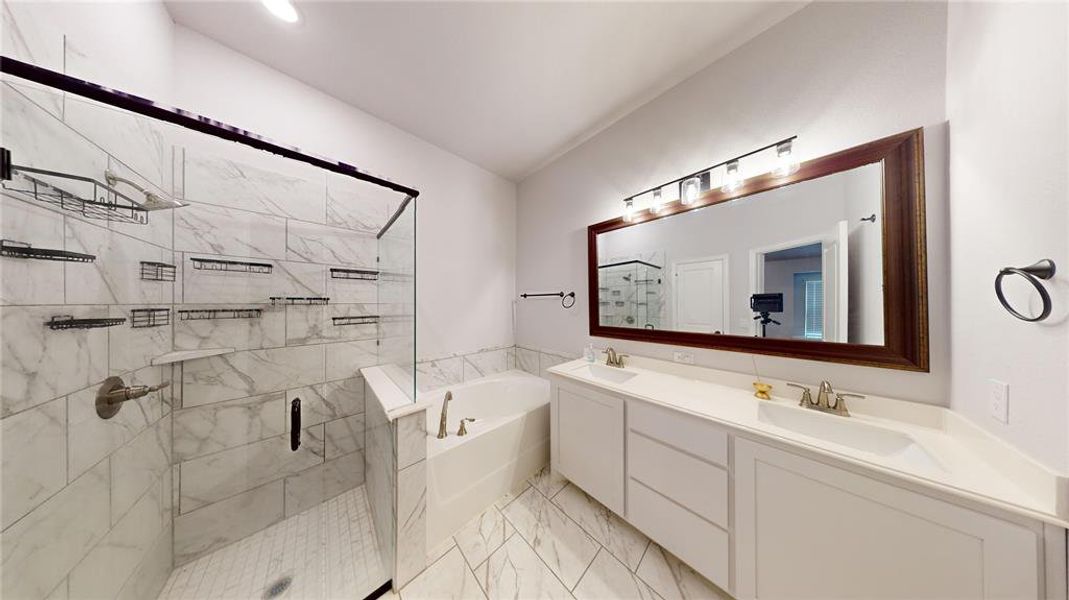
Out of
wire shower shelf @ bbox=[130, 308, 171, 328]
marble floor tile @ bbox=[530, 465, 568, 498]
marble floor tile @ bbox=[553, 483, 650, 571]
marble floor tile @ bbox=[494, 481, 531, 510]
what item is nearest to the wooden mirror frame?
marble floor tile @ bbox=[553, 483, 650, 571]

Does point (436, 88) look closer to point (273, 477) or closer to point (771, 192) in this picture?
point (771, 192)

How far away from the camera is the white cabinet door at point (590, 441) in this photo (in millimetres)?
1467

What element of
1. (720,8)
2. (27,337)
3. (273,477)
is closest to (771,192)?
(720,8)

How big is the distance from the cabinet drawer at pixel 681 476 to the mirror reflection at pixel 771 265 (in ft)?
2.44

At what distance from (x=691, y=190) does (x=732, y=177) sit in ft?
0.65

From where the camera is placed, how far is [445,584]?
1.22 metres

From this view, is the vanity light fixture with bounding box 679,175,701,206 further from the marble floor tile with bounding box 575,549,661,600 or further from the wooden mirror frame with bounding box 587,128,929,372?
the marble floor tile with bounding box 575,549,661,600

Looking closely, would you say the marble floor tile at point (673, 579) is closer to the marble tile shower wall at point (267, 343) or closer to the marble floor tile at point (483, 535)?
the marble floor tile at point (483, 535)

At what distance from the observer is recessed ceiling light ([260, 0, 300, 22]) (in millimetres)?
1218

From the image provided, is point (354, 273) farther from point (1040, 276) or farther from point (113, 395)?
point (1040, 276)

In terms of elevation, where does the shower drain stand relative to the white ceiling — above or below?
below

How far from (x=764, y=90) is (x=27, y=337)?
2.83 metres

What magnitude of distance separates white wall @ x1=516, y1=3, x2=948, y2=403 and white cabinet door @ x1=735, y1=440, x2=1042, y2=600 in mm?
564

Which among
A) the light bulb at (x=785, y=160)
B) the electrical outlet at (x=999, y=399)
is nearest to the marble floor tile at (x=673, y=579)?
the electrical outlet at (x=999, y=399)
